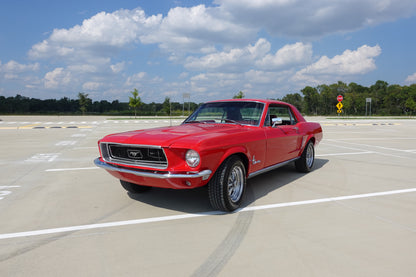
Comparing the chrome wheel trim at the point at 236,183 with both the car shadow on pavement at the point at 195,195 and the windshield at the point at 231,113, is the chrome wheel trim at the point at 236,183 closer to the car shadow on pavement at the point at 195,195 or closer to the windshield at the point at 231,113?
the car shadow on pavement at the point at 195,195

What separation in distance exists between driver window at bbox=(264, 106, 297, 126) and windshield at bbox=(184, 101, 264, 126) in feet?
0.71

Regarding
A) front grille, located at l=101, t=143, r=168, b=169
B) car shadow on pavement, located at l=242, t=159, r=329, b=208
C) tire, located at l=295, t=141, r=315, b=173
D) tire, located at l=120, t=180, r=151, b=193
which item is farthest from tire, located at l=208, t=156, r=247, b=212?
tire, located at l=295, t=141, r=315, b=173

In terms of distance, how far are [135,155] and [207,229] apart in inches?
50.2

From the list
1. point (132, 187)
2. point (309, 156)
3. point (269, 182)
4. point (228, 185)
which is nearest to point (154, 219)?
point (228, 185)

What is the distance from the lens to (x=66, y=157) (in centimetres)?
794

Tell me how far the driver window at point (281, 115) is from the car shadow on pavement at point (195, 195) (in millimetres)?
1076

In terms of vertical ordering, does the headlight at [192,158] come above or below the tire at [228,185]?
above

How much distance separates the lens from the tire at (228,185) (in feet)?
11.6

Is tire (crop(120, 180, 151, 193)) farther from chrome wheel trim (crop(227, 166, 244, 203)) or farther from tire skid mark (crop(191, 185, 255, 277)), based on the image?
tire skid mark (crop(191, 185, 255, 277))

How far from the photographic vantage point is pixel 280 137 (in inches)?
194

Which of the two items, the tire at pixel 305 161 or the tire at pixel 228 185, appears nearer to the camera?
the tire at pixel 228 185

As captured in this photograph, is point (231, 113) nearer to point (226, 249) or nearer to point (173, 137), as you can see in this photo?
point (173, 137)

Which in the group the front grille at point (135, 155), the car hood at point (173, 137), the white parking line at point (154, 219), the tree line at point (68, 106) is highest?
the tree line at point (68, 106)

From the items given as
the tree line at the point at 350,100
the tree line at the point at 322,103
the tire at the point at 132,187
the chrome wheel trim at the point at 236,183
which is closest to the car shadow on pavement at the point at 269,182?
the chrome wheel trim at the point at 236,183
